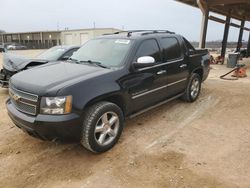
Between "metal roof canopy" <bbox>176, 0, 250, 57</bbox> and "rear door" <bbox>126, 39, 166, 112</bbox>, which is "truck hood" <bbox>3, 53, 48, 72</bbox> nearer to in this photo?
"rear door" <bbox>126, 39, 166, 112</bbox>

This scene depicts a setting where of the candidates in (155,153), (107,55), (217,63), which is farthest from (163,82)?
(217,63)

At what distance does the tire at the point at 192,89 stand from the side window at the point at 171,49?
0.89 metres

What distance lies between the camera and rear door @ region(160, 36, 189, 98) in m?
4.83

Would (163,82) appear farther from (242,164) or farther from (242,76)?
(242,76)

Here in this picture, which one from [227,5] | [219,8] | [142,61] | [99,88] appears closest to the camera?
[99,88]

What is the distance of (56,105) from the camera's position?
3.05 m

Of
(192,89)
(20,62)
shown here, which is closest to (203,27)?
(192,89)

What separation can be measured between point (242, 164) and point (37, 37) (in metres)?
65.2

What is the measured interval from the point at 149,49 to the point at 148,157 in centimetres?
203

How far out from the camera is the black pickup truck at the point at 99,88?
121 inches

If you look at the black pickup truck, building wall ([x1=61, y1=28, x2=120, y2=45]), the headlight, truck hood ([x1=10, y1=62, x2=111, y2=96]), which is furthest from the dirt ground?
building wall ([x1=61, y1=28, x2=120, y2=45])

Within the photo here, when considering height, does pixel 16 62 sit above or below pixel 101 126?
above

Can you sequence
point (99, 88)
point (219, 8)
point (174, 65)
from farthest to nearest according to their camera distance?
1. point (219, 8)
2. point (174, 65)
3. point (99, 88)

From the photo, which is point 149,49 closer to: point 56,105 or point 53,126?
point 56,105
